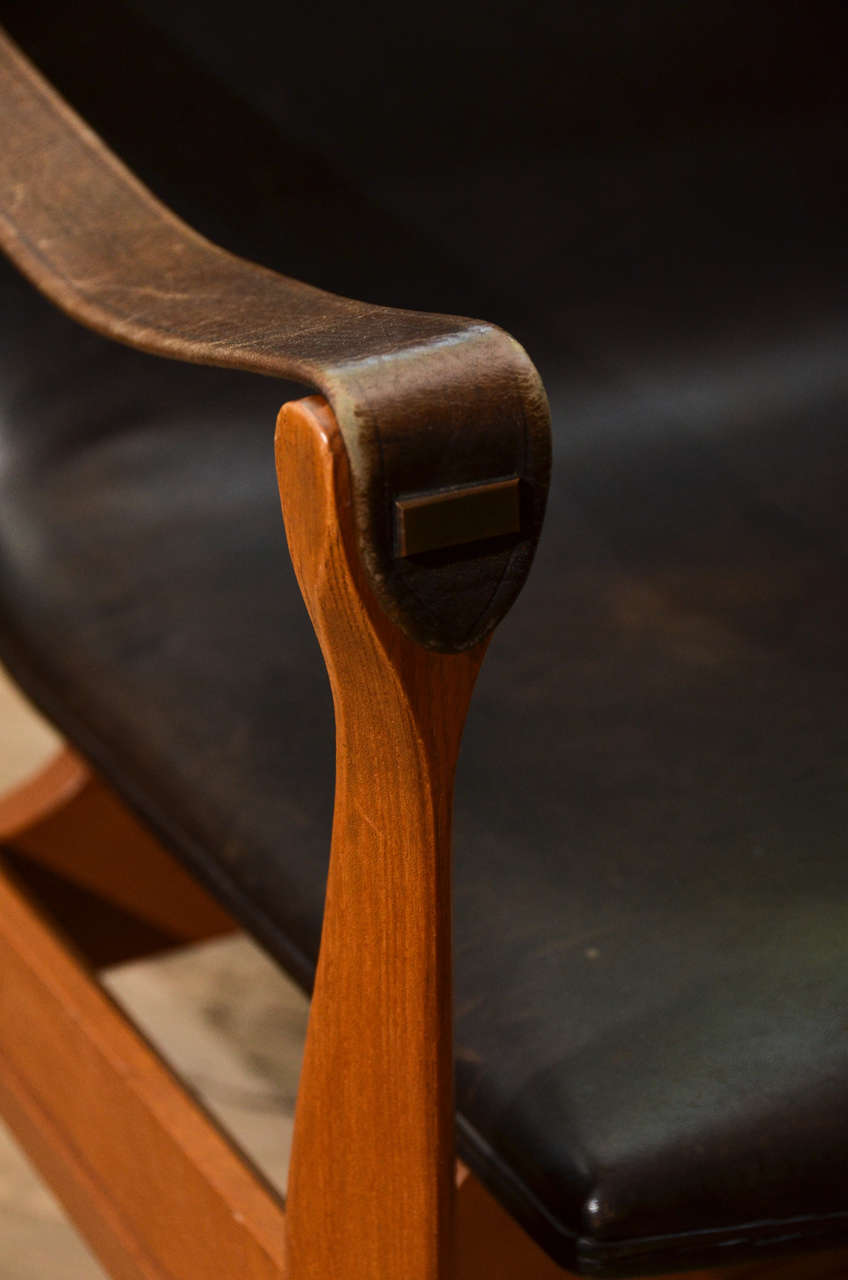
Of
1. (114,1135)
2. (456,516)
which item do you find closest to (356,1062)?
(456,516)

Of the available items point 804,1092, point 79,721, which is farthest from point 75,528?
point 804,1092

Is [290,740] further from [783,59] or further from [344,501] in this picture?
[783,59]

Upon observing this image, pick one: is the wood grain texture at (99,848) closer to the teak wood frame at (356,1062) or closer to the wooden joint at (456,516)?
the teak wood frame at (356,1062)

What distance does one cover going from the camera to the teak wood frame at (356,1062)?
363 millimetres

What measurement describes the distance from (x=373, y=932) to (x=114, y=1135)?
0.35 meters

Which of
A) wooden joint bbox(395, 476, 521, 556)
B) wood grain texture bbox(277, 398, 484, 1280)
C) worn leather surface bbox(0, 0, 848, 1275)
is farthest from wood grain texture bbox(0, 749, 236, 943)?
wooden joint bbox(395, 476, 521, 556)

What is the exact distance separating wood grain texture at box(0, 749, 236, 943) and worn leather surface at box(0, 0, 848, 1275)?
182 millimetres

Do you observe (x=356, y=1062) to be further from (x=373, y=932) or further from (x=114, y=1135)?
(x=114, y=1135)

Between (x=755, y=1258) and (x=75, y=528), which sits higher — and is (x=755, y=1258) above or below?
below

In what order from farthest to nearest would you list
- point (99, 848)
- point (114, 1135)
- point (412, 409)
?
point (99, 848), point (114, 1135), point (412, 409)

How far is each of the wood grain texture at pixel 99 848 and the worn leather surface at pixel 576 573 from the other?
0.18 metres

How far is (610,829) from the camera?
53 centimetres

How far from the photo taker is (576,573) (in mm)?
716

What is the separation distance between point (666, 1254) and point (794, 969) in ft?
0.30
